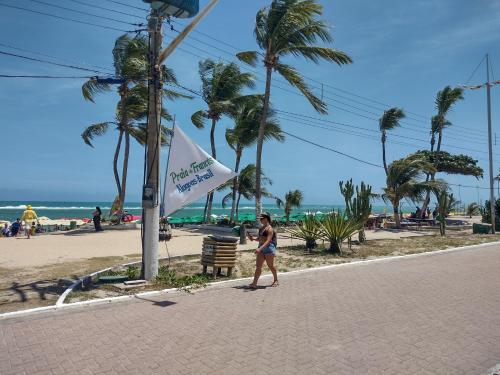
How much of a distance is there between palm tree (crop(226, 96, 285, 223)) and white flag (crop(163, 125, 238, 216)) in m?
15.9

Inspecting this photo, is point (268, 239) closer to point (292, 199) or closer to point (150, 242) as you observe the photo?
point (150, 242)

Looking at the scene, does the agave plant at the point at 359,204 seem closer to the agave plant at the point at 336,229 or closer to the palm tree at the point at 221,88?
the agave plant at the point at 336,229

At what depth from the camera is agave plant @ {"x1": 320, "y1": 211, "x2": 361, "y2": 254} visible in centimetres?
1369

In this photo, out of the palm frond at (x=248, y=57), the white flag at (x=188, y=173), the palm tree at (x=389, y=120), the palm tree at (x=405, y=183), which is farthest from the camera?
the palm tree at (x=389, y=120)

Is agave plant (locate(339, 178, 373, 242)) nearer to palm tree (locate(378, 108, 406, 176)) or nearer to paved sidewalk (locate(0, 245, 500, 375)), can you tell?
paved sidewalk (locate(0, 245, 500, 375))

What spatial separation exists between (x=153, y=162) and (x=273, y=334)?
4899mm

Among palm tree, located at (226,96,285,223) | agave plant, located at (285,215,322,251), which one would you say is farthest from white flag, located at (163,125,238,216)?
palm tree, located at (226,96,285,223)

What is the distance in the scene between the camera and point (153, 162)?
354 inches

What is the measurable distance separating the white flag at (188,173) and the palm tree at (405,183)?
21366 millimetres

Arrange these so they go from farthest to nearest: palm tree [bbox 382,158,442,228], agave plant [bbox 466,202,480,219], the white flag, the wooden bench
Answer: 1. agave plant [bbox 466,202,480,219]
2. palm tree [bbox 382,158,442,228]
3. the wooden bench
4. the white flag

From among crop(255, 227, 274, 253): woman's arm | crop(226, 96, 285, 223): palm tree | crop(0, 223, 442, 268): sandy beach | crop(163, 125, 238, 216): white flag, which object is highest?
crop(226, 96, 285, 223): palm tree

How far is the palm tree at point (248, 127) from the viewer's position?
25062 mm

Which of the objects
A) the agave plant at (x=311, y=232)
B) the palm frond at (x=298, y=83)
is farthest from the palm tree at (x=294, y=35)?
the agave plant at (x=311, y=232)

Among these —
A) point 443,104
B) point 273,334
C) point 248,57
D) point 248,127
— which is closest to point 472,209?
point 443,104
